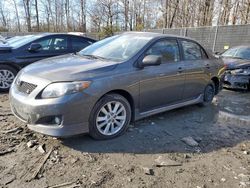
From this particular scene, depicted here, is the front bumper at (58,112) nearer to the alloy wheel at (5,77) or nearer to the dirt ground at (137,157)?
the dirt ground at (137,157)

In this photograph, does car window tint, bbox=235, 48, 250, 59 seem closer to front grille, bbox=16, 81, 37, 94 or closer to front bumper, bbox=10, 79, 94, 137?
front bumper, bbox=10, 79, 94, 137

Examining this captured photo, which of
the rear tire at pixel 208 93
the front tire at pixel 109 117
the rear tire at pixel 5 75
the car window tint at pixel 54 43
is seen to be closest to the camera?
the front tire at pixel 109 117

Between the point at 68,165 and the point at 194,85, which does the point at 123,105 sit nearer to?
the point at 68,165

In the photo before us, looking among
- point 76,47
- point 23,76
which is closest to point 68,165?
point 23,76

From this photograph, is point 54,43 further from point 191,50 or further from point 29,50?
point 191,50

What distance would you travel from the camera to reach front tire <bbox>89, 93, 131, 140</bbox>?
3.64 meters

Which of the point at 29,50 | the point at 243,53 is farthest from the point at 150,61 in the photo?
the point at 243,53

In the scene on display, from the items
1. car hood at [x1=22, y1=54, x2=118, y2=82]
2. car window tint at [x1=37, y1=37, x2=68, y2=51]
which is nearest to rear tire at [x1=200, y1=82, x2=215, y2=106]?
car hood at [x1=22, y1=54, x2=118, y2=82]

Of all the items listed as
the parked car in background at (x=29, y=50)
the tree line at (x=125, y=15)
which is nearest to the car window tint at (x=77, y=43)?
the parked car in background at (x=29, y=50)

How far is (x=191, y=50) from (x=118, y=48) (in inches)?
68.8

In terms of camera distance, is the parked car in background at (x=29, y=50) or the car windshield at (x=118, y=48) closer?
the car windshield at (x=118, y=48)

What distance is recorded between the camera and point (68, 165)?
3.13 meters

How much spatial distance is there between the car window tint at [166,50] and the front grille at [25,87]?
190cm

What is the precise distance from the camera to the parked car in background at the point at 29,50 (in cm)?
638
